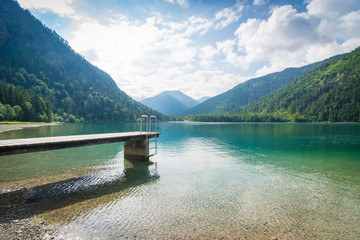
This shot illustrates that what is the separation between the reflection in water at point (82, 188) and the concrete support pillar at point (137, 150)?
4.36m

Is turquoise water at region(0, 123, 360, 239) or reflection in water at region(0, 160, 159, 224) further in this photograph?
reflection in water at region(0, 160, 159, 224)

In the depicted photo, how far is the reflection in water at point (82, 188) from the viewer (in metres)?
11.1

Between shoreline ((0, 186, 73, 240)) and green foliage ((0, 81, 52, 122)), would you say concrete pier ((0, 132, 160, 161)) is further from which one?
green foliage ((0, 81, 52, 122))

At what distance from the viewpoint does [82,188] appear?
14023 millimetres

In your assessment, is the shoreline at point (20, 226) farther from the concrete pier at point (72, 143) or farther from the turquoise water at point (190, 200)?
the concrete pier at point (72, 143)

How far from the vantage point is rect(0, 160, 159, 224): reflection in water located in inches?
436

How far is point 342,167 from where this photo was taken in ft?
75.2

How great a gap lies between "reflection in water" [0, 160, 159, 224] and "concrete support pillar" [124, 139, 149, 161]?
4360 mm

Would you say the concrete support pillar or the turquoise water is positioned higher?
the concrete support pillar

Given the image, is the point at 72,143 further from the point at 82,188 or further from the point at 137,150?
the point at 137,150

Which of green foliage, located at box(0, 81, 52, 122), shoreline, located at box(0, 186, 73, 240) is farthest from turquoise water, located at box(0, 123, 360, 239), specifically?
green foliage, located at box(0, 81, 52, 122)

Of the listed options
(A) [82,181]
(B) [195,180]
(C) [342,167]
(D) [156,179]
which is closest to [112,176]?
(A) [82,181]

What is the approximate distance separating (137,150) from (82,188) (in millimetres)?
11499

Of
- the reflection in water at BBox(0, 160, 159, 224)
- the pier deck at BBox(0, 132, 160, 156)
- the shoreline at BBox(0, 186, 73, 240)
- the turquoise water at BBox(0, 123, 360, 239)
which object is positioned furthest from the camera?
the pier deck at BBox(0, 132, 160, 156)
